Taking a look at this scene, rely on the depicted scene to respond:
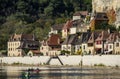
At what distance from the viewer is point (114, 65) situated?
99.1 metres

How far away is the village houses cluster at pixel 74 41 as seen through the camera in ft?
392

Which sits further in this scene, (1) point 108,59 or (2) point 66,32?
(2) point 66,32

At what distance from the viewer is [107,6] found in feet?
481

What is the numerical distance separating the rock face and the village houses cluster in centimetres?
292

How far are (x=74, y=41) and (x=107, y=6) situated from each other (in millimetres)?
19338

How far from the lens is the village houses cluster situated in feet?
392

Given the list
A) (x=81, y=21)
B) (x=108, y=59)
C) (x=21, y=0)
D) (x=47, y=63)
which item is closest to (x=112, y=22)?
(x=81, y=21)

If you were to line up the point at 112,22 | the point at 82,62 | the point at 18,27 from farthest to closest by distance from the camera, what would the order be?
the point at 18,27
the point at 112,22
the point at 82,62

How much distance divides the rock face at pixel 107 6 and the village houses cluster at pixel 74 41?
2.92 m

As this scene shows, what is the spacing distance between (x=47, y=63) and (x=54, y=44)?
2232cm

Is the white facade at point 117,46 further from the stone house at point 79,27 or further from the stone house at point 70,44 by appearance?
the stone house at point 79,27

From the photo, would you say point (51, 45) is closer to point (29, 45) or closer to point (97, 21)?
point (29, 45)

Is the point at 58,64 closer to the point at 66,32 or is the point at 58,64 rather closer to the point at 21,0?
the point at 66,32

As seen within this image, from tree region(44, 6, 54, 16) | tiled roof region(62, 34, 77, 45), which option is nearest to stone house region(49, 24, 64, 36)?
tiled roof region(62, 34, 77, 45)
